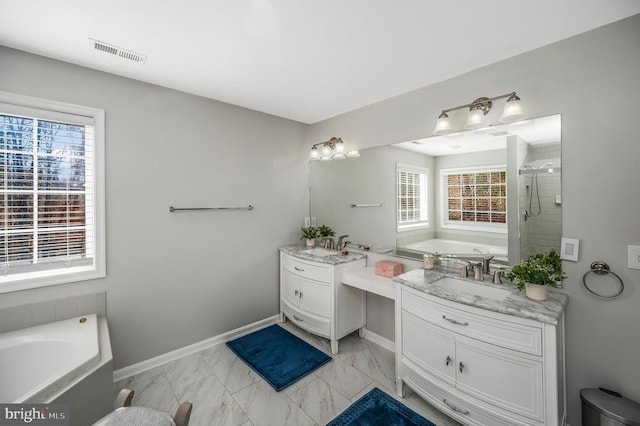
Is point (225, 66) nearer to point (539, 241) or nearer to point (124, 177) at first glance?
point (124, 177)

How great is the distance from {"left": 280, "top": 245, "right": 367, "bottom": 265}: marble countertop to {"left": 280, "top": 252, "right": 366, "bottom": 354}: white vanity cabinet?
31 mm

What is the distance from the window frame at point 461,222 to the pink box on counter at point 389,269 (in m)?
0.54

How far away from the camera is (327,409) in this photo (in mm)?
1971

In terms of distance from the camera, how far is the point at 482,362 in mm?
1594

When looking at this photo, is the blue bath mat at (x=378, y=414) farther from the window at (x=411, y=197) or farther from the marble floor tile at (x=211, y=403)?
the window at (x=411, y=197)

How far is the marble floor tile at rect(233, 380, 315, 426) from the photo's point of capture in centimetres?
187

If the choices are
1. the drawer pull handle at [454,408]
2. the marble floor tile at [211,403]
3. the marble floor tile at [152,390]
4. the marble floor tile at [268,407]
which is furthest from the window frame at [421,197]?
the marble floor tile at [152,390]

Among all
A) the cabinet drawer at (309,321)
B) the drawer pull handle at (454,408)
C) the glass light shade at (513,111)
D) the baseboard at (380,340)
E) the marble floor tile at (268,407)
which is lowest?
the marble floor tile at (268,407)

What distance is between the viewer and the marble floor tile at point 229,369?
7.39 ft

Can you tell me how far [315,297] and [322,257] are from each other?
41 cm

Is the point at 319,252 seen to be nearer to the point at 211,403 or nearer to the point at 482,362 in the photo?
the point at 211,403

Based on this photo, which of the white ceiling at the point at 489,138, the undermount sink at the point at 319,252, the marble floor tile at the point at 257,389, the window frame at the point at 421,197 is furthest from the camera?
the undermount sink at the point at 319,252

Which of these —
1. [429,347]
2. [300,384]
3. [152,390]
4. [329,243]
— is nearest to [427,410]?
[429,347]

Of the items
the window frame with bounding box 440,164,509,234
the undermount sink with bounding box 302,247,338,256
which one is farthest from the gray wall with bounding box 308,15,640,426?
the undermount sink with bounding box 302,247,338,256
